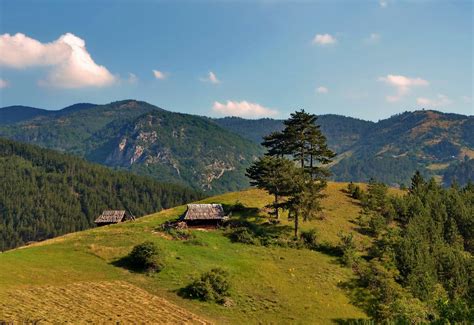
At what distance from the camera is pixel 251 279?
52.2 m

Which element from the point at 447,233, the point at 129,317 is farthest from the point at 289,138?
the point at 129,317

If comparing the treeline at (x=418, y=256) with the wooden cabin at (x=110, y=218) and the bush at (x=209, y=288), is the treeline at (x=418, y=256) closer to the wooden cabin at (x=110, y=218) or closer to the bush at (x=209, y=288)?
the bush at (x=209, y=288)

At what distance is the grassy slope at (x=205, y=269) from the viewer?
4357 cm

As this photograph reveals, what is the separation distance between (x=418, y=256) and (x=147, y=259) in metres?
41.0

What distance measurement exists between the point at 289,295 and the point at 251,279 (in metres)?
5.18

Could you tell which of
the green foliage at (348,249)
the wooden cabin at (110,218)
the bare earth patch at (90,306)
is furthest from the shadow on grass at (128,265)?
the wooden cabin at (110,218)

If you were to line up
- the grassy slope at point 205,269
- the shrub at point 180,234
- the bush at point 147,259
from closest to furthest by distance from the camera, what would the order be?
the grassy slope at point 205,269 → the bush at point 147,259 → the shrub at point 180,234

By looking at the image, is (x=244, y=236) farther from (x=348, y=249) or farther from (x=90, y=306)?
(x=90, y=306)

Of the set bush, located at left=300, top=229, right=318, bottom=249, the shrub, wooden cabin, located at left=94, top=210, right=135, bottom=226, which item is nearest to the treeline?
bush, located at left=300, top=229, right=318, bottom=249

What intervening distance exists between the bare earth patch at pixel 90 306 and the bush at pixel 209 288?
13.2ft

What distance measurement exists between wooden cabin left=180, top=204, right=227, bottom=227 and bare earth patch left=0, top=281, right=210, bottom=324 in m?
25.7

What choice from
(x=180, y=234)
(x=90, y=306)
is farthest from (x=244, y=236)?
(x=90, y=306)

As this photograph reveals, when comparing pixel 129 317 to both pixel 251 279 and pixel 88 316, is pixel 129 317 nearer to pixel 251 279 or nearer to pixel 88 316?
pixel 88 316

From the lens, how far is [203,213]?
71.9 meters
